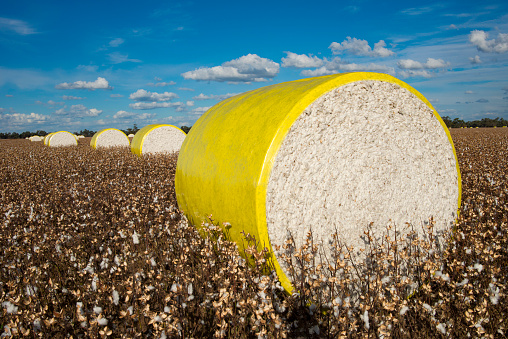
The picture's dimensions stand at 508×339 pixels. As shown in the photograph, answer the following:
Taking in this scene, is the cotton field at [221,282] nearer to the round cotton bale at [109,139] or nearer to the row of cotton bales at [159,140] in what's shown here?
the row of cotton bales at [159,140]

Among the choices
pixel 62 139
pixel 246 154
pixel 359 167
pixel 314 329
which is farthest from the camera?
pixel 62 139

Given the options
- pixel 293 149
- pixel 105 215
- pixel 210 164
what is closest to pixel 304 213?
pixel 293 149

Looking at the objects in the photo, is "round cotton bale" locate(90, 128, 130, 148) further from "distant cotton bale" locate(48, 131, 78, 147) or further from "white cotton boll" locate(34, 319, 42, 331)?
"white cotton boll" locate(34, 319, 42, 331)

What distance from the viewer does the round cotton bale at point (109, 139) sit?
20.3m

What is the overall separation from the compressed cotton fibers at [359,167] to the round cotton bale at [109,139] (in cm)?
1967

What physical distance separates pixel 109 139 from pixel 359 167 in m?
20.5

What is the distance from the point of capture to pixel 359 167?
3.35 metres

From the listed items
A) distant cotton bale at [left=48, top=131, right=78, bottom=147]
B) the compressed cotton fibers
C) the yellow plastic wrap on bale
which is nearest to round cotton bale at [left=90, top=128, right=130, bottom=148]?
distant cotton bale at [left=48, top=131, right=78, bottom=147]

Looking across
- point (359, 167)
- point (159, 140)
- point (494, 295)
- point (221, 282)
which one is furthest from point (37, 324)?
point (159, 140)

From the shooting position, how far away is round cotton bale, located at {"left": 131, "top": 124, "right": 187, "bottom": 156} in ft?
44.6

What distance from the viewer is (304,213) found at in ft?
→ 10.2

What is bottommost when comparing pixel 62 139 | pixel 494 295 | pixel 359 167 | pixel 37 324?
pixel 494 295

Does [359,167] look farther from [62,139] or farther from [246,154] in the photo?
[62,139]

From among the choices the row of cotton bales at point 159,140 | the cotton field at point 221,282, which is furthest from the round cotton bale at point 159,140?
the cotton field at point 221,282
